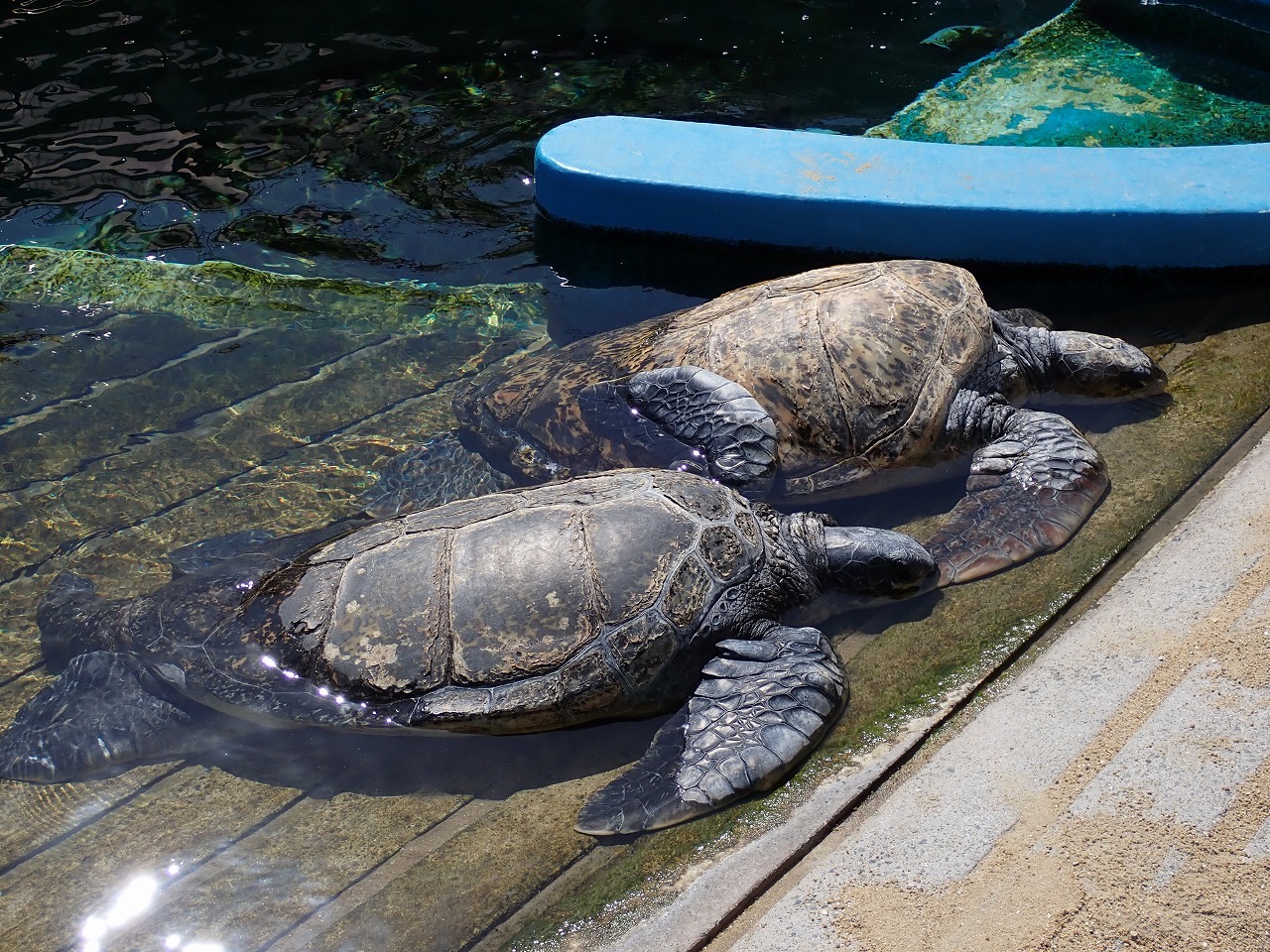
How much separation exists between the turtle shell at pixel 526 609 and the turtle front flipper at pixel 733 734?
0.65ft

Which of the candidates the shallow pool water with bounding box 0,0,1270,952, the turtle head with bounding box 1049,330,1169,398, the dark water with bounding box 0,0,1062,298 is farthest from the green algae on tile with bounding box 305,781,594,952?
A: the dark water with bounding box 0,0,1062,298

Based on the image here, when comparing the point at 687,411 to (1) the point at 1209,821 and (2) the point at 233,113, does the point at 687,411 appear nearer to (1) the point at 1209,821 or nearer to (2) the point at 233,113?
(1) the point at 1209,821

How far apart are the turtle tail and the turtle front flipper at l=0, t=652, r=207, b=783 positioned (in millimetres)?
95

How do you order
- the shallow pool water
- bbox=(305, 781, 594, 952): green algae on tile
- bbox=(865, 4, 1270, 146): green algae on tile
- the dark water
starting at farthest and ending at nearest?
bbox=(865, 4, 1270, 146): green algae on tile < the dark water < the shallow pool water < bbox=(305, 781, 594, 952): green algae on tile

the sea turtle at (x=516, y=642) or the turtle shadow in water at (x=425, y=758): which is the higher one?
the sea turtle at (x=516, y=642)

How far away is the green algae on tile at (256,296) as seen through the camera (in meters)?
6.17

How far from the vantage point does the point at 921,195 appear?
5.87 metres

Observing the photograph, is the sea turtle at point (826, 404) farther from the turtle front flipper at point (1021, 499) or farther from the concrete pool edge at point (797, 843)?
the concrete pool edge at point (797, 843)

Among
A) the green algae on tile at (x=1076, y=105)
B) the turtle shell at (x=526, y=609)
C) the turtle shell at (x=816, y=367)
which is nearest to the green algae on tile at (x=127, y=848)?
the turtle shell at (x=526, y=609)

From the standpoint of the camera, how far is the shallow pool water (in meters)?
3.38

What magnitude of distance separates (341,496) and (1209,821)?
3813 mm

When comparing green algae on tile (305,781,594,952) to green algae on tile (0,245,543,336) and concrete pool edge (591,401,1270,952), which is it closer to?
concrete pool edge (591,401,1270,952)

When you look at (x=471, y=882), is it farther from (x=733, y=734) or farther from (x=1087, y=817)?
(x=1087, y=817)

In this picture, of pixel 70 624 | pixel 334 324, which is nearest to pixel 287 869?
pixel 70 624
